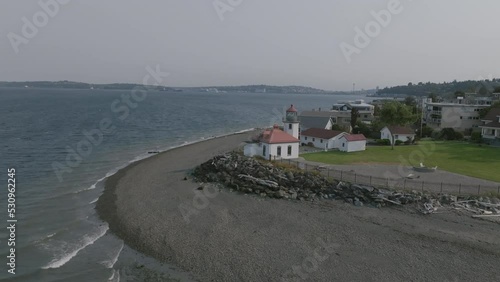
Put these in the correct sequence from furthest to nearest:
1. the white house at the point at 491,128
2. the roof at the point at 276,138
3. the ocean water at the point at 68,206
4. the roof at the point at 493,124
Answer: the roof at the point at 493,124 < the white house at the point at 491,128 < the roof at the point at 276,138 < the ocean water at the point at 68,206

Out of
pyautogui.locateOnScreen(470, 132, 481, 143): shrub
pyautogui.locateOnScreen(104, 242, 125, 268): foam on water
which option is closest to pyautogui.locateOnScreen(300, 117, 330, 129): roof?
pyautogui.locateOnScreen(470, 132, 481, 143): shrub

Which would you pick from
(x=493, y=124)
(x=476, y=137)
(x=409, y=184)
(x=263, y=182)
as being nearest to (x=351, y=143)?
(x=409, y=184)

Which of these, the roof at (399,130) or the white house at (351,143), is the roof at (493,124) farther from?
the white house at (351,143)

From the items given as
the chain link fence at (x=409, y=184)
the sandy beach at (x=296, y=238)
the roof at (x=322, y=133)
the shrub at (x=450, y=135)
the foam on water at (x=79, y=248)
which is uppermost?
the roof at (x=322, y=133)

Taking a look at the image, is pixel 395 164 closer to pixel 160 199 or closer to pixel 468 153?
pixel 468 153

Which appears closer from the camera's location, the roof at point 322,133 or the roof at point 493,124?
the roof at point 322,133

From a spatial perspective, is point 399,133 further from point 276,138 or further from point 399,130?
point 276,138

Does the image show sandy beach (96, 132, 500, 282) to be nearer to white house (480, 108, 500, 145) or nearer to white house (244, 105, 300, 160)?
white house (244, 105, 300, 160)

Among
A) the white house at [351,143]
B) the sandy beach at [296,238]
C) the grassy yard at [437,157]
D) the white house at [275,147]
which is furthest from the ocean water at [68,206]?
the white house at [351,143]
